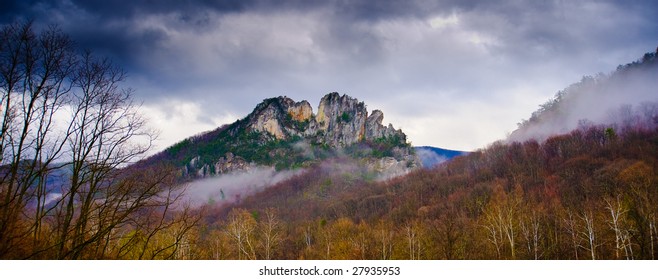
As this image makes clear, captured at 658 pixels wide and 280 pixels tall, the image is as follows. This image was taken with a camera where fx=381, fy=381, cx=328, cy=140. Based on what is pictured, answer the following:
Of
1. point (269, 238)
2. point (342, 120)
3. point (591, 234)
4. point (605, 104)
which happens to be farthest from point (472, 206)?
point (342, 120)

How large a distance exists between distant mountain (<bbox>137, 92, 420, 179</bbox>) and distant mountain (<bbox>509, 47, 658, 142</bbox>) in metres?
48.3

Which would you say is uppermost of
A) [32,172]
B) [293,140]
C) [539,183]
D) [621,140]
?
[293,140]

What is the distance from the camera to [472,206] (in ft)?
191

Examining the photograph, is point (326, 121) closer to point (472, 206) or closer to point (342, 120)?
point (342, 120)

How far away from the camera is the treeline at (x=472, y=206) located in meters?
28.3

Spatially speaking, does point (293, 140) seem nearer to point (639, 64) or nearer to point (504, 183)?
point (504, 183)

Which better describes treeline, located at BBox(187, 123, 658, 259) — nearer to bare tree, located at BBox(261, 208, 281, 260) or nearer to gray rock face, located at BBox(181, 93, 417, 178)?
bare tree, located at BBox(261, 208, 281, 260)

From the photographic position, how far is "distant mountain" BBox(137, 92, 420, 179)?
13612 cm

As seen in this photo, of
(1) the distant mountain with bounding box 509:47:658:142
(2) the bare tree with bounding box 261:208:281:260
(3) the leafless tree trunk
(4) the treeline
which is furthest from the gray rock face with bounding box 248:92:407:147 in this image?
(3) the leafless tree trunk
